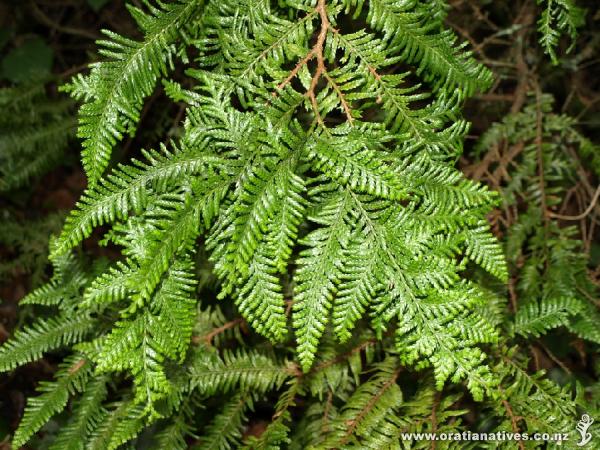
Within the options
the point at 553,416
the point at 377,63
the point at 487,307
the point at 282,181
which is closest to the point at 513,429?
the point at 553,416

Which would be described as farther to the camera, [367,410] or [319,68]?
[367,410]

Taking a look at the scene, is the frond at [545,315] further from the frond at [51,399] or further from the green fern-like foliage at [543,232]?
the frond at [51,399]

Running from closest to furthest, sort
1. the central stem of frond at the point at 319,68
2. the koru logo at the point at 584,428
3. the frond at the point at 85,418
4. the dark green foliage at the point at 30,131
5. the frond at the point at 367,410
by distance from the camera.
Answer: the central stem of frond at the point at 319,68, the koru logo at the point at 584,428, the frond at the point at 367,410, the frond at the point at 85,418, the dark green foliage at the point at 30,131

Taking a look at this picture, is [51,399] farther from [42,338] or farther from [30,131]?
[30,131]

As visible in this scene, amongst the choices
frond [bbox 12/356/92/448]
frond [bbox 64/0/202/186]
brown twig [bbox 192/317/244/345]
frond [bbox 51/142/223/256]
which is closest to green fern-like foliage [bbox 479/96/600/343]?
brown twig [bbox 192/317/244/345]

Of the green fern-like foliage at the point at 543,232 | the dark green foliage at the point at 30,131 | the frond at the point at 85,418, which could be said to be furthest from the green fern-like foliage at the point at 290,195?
the dark green foliage at the point at 30,131

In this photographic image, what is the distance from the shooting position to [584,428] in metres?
1.95

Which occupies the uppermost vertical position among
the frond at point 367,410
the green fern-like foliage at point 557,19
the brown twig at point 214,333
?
the green fern-like foliage at point 557,19

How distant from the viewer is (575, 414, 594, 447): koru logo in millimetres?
1923

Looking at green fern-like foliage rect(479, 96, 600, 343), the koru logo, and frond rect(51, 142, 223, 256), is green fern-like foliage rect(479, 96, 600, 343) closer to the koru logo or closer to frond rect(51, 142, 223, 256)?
the koru logo

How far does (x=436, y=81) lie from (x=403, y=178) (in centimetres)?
43

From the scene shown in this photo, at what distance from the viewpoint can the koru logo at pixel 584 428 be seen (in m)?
1.92

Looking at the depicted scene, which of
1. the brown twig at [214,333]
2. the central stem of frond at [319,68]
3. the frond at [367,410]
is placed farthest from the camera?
the brown twig at [214,333]

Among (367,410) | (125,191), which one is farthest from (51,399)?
(367,410)
